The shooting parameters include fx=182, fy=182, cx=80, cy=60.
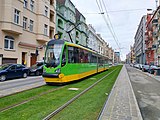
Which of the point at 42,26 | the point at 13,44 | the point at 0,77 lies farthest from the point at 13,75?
the point at 42,26

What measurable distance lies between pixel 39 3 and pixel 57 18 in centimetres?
918

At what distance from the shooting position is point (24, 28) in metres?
28.9

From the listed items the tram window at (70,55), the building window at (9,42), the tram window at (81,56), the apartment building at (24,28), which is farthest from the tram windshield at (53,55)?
the building window at (9,42)

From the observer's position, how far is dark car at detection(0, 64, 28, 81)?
17.1m

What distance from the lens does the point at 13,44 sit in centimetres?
2595

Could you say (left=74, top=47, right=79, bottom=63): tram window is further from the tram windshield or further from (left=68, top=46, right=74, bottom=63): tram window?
the tram windshield

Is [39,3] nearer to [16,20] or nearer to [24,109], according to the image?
[16,20]

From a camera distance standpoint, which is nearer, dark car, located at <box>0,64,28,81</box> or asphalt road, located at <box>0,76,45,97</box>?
asphalt road, located at <box>0,76,45,97</box>

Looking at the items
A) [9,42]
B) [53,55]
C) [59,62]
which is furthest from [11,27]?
[59,62]

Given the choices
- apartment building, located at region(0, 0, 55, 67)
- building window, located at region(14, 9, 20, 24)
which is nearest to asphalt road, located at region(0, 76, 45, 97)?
apartment building, located at region(0, 0, 55, 67)

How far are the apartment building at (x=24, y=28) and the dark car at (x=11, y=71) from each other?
498 centimetres

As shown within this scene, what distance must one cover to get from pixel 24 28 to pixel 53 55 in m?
17.7

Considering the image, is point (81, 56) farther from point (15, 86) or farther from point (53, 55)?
point (15, 86)

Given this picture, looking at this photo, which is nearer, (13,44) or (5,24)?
(5,24)
